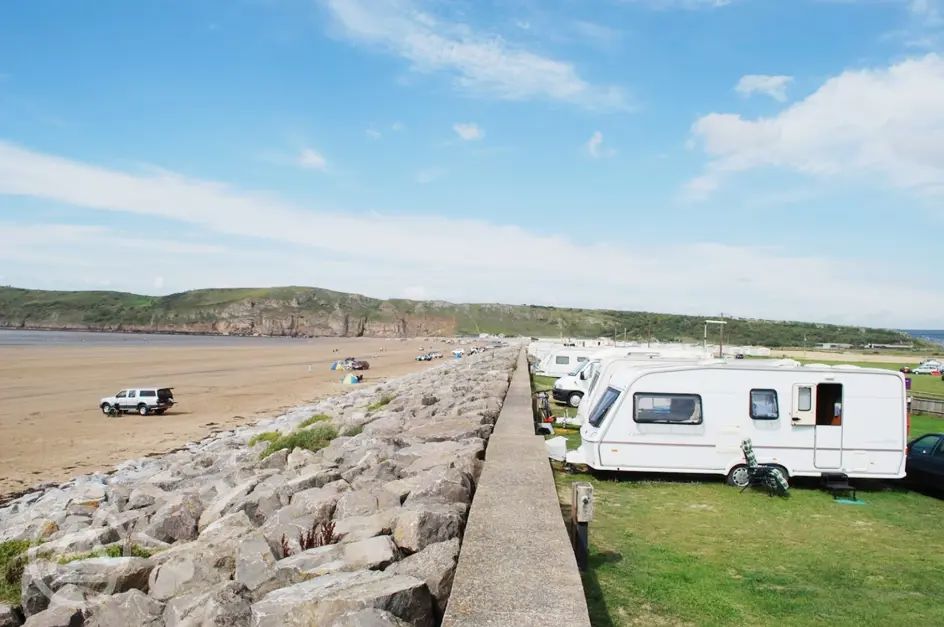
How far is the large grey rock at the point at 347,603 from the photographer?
4379 mm

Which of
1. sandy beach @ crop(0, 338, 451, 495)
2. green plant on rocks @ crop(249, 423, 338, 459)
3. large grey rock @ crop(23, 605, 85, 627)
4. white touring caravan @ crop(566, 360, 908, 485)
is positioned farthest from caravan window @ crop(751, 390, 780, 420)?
sandy beach @ crop(0, 338, 451, 495)

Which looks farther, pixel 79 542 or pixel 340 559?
pixel 79 542

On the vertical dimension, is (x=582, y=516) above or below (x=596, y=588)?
above

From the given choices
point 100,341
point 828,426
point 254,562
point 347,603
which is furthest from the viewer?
point 100,341

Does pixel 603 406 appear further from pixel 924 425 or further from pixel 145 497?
pixel 924 425

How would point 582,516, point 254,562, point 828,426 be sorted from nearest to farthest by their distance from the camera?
point 254,562, point 582,516, point 828,426

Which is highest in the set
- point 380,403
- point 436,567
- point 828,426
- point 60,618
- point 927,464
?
point 828,426

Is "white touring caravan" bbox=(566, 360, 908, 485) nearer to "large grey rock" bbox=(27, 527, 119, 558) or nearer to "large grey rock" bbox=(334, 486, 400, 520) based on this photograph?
"large grey rock" bbox=(334, 486, 400, 520)

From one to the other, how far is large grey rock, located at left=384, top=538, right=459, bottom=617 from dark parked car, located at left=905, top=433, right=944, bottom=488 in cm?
973

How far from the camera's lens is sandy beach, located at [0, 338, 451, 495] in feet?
66.9

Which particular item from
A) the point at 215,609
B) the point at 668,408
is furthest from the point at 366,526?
the point at 668,408

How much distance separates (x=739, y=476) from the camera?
1124 cm

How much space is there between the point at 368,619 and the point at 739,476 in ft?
28.9

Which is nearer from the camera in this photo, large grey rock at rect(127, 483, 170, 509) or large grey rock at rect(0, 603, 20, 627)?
large grey rock at rect(0, 603, 20, 627)
